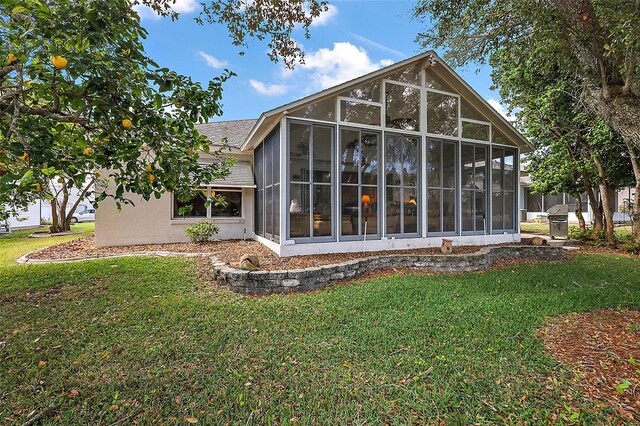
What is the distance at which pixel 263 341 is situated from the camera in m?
3.51

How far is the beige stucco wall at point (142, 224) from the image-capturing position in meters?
9.62

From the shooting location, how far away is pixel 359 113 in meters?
7.96

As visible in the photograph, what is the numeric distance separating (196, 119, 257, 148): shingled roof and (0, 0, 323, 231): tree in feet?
31.2

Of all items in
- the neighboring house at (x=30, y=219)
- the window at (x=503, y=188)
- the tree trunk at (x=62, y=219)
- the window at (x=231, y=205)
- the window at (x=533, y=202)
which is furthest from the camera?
the window at (x=533, y=202)

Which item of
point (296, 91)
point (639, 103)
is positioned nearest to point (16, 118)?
point (639, 103)

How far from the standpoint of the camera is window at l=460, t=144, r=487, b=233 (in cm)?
951

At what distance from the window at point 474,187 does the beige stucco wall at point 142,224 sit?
26.9 ft

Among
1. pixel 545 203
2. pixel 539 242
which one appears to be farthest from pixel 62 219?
pixel 545 203

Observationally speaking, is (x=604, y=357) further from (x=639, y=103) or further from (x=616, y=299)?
(x=639, y=103)

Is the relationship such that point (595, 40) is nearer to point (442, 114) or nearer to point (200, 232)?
point (442, 114)

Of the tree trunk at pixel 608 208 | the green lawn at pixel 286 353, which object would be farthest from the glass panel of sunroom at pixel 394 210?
the tree trunk at pixel 608 208

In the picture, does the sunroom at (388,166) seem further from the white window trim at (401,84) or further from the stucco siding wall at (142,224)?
the stucco siding wall at (142,224)

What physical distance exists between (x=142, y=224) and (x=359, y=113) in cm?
808

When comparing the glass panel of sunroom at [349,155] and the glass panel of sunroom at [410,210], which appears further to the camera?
Result: the glass panel of sunroom at [410,210]
